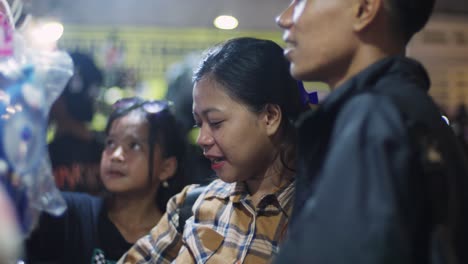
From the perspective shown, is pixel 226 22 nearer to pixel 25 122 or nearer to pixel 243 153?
pixel 243 153

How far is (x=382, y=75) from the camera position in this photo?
1.10 meters

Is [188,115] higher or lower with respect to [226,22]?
lower

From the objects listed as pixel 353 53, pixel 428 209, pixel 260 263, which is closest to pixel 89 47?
pixel 260 263

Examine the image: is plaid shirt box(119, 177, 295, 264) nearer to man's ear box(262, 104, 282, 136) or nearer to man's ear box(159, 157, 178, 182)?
man's ear box(262, 104, 282, 136)

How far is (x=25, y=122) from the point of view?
1.54m

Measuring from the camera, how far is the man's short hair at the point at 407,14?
3.87ft

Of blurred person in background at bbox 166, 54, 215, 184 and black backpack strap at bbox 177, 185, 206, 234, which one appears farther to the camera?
blurred person in background at bbox 166, 54, 215, 184

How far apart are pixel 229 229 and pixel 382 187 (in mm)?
848

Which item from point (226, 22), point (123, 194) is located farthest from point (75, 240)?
point (226, 22)

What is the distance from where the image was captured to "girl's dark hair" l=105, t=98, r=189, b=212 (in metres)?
2.49

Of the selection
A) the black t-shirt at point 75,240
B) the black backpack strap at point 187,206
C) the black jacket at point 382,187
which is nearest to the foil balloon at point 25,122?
the black backpack strap at point 187,206

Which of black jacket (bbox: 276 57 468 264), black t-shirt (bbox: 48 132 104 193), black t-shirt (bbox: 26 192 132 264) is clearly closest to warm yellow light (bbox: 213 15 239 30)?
black t-shirt (bbox: 48 132 104 193)

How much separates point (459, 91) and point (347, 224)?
4.85 m

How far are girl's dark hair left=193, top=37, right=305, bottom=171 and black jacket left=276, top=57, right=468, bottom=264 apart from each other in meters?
0.67
